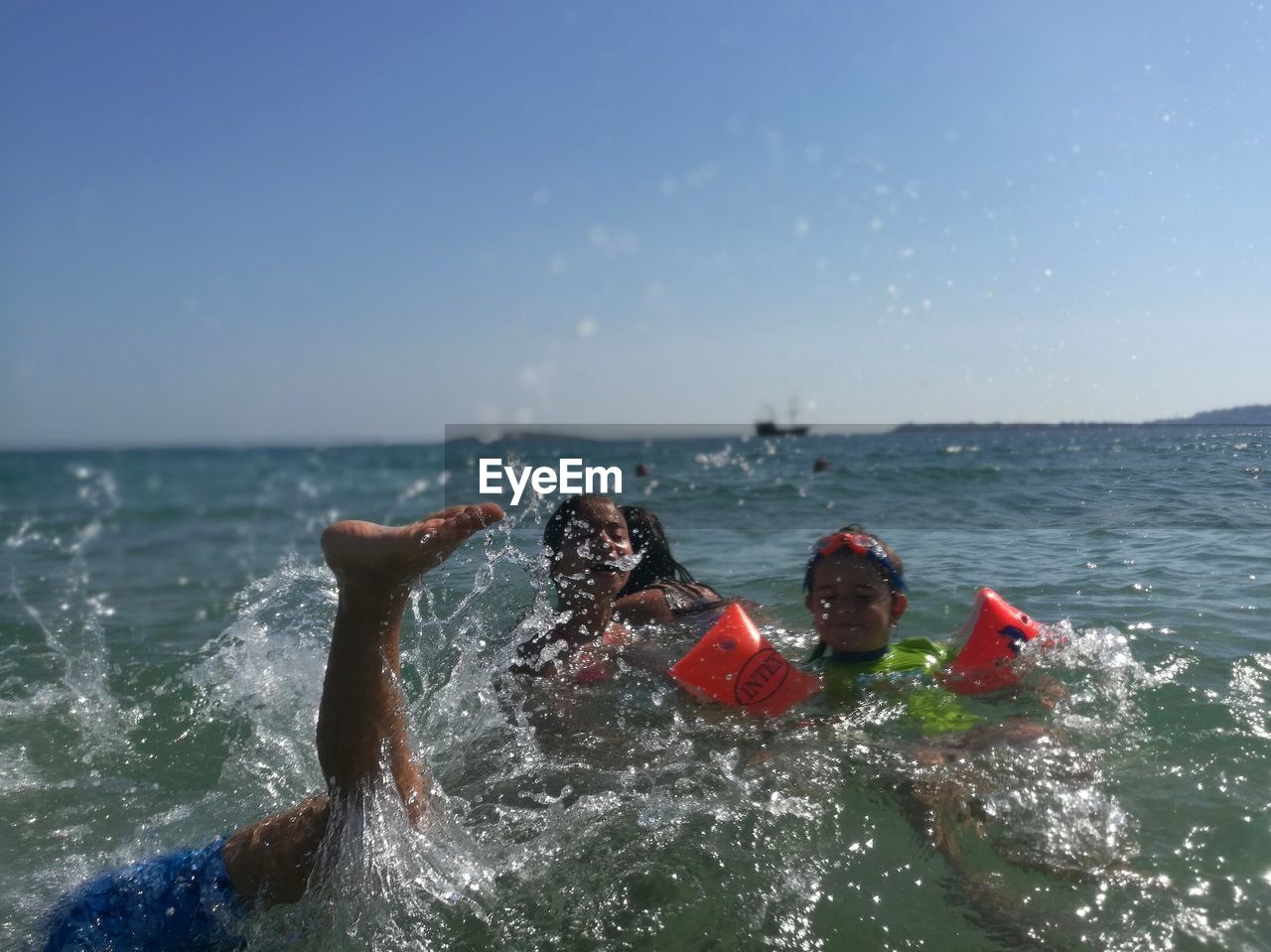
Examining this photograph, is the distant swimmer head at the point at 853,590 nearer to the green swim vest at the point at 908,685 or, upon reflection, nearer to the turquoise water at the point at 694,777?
the green swim vest at the point at 908,685

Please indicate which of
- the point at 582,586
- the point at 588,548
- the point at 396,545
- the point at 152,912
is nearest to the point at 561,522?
the point at 588,548

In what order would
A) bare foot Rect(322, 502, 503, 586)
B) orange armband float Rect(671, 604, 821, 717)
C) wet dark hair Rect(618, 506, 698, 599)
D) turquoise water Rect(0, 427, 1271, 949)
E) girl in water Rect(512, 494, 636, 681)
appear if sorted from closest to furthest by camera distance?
bare foot Rect(322, 502, 503, 586) < turquoise water Rect(0, 427, 1271, 949) < orange armband float Rect(671, 604, 821, 717) < girl in water Rect(512, 494, 636, 681) < wet dark hair Rect(618, 506, 698, 599)

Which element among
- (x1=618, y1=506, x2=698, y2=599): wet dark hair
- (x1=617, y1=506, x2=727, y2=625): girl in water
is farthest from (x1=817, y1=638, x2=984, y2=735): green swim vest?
(x1=618, y1=506, x2=698, y2=599): wet dark hair

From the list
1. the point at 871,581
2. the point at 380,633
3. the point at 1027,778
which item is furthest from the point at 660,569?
the point at 380,633

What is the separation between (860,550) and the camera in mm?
4129

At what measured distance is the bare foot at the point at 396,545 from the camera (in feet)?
8.30

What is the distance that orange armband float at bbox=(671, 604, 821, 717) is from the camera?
4.02m

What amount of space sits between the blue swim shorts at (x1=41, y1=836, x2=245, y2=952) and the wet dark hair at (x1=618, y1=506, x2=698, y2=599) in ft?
11.3

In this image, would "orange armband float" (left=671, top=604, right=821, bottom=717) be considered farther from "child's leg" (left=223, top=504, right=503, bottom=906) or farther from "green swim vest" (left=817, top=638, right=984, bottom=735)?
"child's leg" (left=223, top=504, right=503, bottom=906)

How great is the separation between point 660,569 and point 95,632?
389 cm

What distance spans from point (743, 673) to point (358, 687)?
1953 mm

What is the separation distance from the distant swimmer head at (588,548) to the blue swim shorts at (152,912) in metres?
2.32

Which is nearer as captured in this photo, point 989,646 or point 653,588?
point 989,646

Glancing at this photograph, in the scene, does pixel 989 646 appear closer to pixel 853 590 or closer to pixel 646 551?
pixel 853 590
